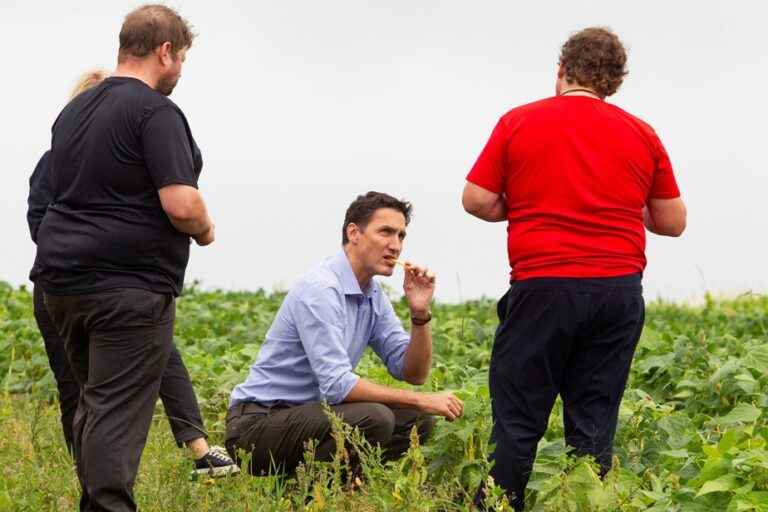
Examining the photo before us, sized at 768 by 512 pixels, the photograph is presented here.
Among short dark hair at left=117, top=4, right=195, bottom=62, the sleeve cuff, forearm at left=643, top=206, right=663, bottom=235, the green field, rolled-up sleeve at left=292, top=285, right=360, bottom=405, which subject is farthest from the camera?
rolled-up sleeve at left=292, top=285, right=360, bottom=405

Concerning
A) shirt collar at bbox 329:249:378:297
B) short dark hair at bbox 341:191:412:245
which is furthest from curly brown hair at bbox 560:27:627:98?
shirt collar at bbox 329:249:378:297

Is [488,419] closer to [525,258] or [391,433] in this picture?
[391,433]

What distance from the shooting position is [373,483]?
16.4 ft

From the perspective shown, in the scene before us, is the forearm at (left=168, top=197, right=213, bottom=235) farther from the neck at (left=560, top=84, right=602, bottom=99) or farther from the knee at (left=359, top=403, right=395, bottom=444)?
the neck at (left=560, top=84, right=602, bottom=99)

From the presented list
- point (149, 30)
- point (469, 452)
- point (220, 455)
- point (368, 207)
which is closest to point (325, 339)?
point (368, 207)

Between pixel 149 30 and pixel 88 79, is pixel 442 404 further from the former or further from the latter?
pixel 88 79

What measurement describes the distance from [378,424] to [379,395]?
0.47 feet

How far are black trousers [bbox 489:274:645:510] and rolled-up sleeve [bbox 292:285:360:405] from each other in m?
0.75

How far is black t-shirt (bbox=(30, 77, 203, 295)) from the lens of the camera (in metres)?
4.86

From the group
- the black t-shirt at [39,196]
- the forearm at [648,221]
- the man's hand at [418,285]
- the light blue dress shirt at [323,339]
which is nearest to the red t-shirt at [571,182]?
the forearm at [648,221]

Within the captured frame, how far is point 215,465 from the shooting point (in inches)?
256

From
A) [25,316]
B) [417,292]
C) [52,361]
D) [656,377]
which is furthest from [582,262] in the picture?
[25,316]

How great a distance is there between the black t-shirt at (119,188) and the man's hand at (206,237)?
0.06m

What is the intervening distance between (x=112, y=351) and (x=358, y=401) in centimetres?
145
